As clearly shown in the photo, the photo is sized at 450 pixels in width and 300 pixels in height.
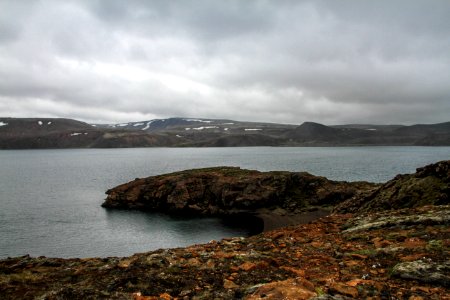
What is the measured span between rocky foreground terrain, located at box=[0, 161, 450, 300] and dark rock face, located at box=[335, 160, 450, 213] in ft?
21.1

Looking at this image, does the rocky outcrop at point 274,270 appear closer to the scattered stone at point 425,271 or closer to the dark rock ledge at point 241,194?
the scattered stone at point 425,271

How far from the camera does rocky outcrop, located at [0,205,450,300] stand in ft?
39.3

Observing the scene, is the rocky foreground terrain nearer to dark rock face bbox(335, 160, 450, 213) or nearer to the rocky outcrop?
the rocky outcrop

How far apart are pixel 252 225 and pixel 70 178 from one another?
334 feet

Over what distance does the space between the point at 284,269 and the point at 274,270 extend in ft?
1.40

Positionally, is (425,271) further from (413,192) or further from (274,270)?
(413,192)

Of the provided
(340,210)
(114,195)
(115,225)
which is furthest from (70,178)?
(340,210)

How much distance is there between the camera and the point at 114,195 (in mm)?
94562

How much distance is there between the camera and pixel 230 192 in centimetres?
8806

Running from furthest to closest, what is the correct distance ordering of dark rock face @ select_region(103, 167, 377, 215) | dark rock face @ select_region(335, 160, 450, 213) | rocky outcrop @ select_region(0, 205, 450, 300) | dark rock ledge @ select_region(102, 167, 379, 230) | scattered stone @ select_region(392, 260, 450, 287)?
dark rock face @ select_region(103, 167, 377, 215) → dark rock ledge @ select_region(102, 167, 379, 230) → dark rock face @ select_region(335, 160, 450, 213) → scattered stone @ select_region(392, 260, 450, 287) → rocky outcrop @ select_region(0, 205, 450, 300)

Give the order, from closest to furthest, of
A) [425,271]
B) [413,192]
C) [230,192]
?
[425,271]
[413,192]
[230,192]

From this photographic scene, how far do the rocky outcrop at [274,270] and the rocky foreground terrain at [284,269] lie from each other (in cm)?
4

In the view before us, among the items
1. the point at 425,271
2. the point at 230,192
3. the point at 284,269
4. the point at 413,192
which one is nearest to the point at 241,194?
the point at 230,192

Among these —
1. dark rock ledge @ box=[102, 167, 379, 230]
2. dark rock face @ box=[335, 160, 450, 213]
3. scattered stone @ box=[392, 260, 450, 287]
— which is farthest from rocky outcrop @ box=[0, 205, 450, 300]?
dark rock ledge @ box=[102, 167, 379, 230]
